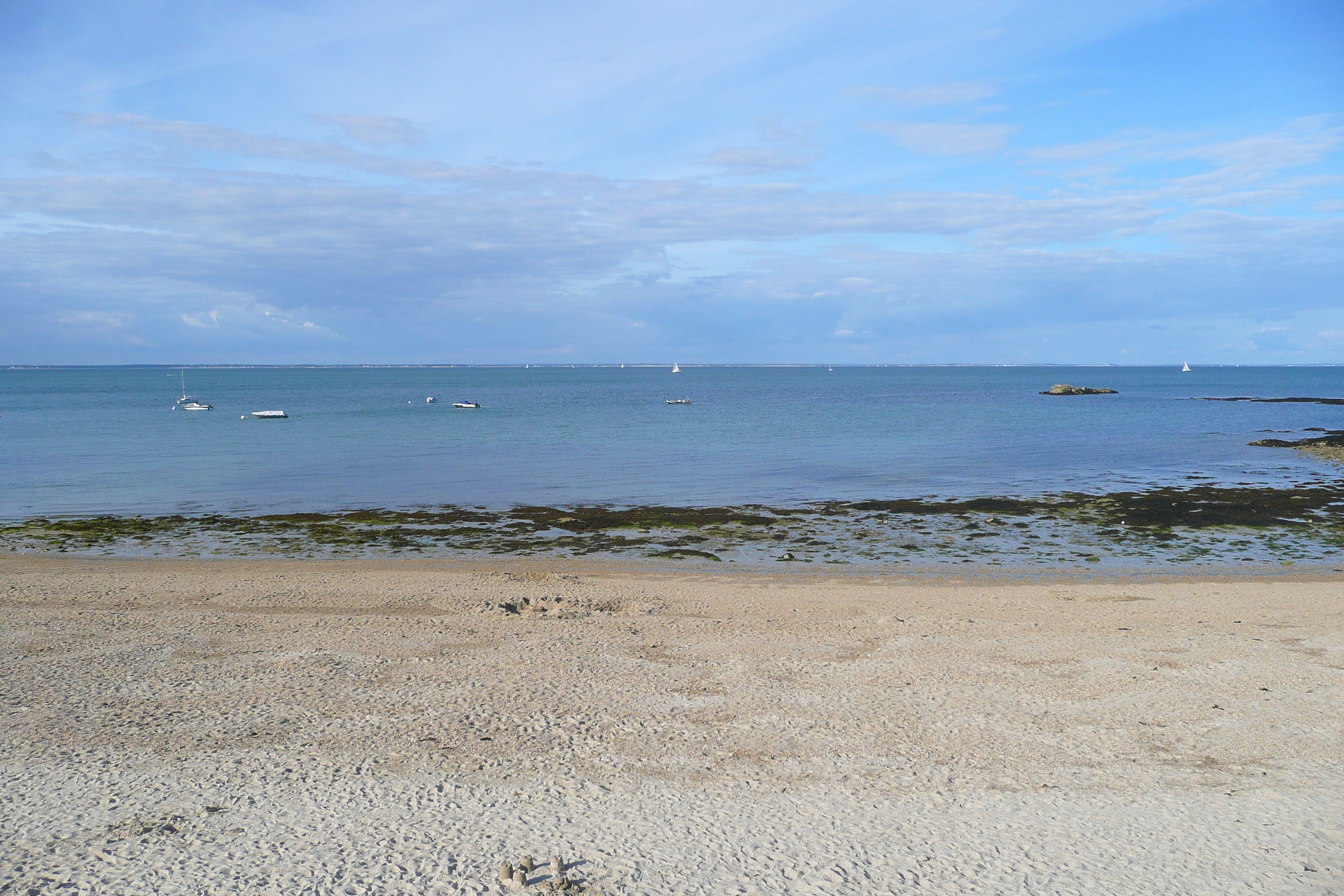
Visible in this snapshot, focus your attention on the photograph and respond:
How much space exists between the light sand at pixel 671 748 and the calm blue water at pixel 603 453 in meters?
13.6

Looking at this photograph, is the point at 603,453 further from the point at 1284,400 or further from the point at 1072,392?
the point at 1072,392

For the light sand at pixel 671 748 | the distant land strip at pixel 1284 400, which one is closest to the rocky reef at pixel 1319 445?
the light sand at pixel 671 748

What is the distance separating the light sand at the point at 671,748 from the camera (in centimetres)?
537

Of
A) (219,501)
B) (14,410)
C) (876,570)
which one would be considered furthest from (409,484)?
(14,410)

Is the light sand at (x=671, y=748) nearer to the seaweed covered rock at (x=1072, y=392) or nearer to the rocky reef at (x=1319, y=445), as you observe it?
the rocky reef at (x=1319, y=445)

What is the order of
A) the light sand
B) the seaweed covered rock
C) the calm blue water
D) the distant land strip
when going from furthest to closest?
the seaweed covered rock < the distant land strip < the calm blue water < the light sand

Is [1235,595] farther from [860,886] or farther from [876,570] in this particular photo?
[860,886]

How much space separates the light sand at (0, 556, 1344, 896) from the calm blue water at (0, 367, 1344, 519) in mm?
13622

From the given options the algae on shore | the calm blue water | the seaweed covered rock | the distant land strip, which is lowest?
the algae on shore

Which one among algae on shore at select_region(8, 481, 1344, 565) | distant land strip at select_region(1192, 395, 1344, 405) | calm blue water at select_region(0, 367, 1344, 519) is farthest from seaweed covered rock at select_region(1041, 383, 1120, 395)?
algae on shore at select_region(8, 481, 1344, 565)

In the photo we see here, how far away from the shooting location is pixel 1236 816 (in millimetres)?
5980

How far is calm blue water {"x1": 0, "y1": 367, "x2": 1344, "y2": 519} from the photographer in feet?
86.8

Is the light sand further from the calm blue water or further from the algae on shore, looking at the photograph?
the calm blue water

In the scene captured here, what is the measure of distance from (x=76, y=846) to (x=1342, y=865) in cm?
783
